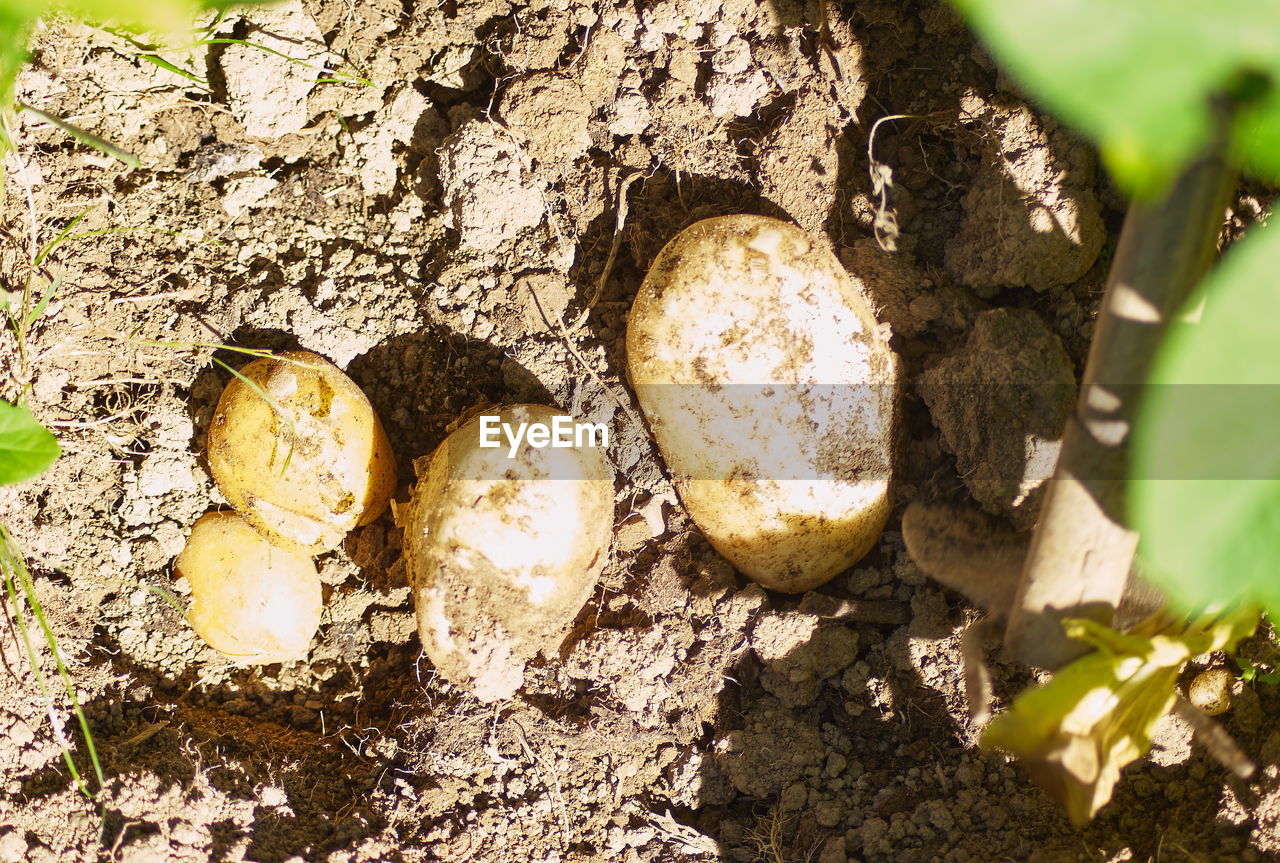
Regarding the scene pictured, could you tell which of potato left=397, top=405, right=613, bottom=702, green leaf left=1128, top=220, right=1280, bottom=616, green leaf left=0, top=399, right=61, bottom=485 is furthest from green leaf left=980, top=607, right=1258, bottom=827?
green leaf left=0, top=399, right=61, bottom=485

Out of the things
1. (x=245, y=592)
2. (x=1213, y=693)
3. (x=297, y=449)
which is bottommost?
(x=1213, y=693)

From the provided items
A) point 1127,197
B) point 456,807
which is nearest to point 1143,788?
point 1127,197

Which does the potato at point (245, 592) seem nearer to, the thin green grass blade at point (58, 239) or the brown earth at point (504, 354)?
the brown earth at point (504, 354)

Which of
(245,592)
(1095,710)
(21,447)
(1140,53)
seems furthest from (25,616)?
(1140,53)

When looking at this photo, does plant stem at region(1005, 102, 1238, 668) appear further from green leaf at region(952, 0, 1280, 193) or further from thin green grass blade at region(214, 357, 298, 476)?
thin green grass blade at region(214, 357, 298, 476)

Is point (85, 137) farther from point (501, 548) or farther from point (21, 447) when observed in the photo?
point (501, 548)

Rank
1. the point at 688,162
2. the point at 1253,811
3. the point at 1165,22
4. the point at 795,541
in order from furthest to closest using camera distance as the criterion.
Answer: the point at 688,162 → the point at 795,541 → the point at 1253,811 → the point at 1165,22

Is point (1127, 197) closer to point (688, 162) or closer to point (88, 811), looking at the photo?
point (688, 162)
